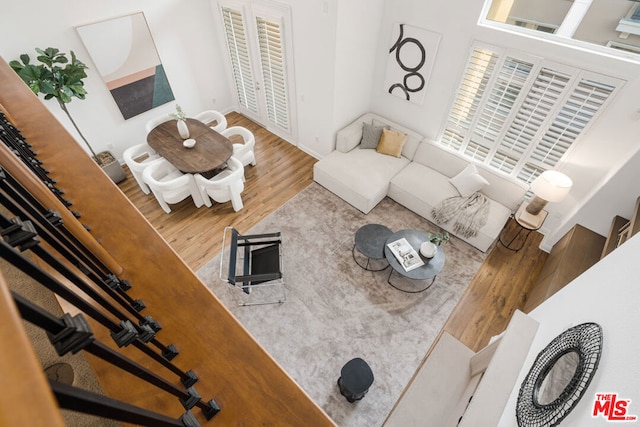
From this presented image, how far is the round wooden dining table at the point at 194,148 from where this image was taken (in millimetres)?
4289

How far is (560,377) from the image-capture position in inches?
54.2

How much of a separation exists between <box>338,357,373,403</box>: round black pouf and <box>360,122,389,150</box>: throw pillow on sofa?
11.2 feet

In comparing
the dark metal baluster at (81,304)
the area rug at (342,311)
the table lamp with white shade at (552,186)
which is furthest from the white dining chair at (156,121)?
the table lamp with white shade at (552,186)

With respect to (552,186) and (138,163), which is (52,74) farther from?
(552,186)

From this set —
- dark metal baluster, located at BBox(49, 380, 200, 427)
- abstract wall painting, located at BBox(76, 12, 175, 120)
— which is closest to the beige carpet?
dark metal baluster, located at BBox(49, 380, 200, 427)

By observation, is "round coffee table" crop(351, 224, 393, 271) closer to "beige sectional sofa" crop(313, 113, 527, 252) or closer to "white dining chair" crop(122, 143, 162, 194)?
"beige sectional sofa" crop(313, 113, 527, 252)

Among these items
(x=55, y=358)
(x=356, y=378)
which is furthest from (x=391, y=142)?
(x=55, y=358)

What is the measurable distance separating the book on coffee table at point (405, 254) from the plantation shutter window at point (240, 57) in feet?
13.4

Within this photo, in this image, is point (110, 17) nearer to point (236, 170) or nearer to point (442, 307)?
point (236, 170)

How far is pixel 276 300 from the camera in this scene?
371 centimetres

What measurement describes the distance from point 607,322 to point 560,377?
0.33 m

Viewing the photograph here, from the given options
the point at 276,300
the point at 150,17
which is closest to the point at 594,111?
the point at 276,300

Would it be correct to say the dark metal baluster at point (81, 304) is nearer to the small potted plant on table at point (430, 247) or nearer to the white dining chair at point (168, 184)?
the small potted plant on table at point (430, 247)

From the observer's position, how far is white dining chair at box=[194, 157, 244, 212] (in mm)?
4215
